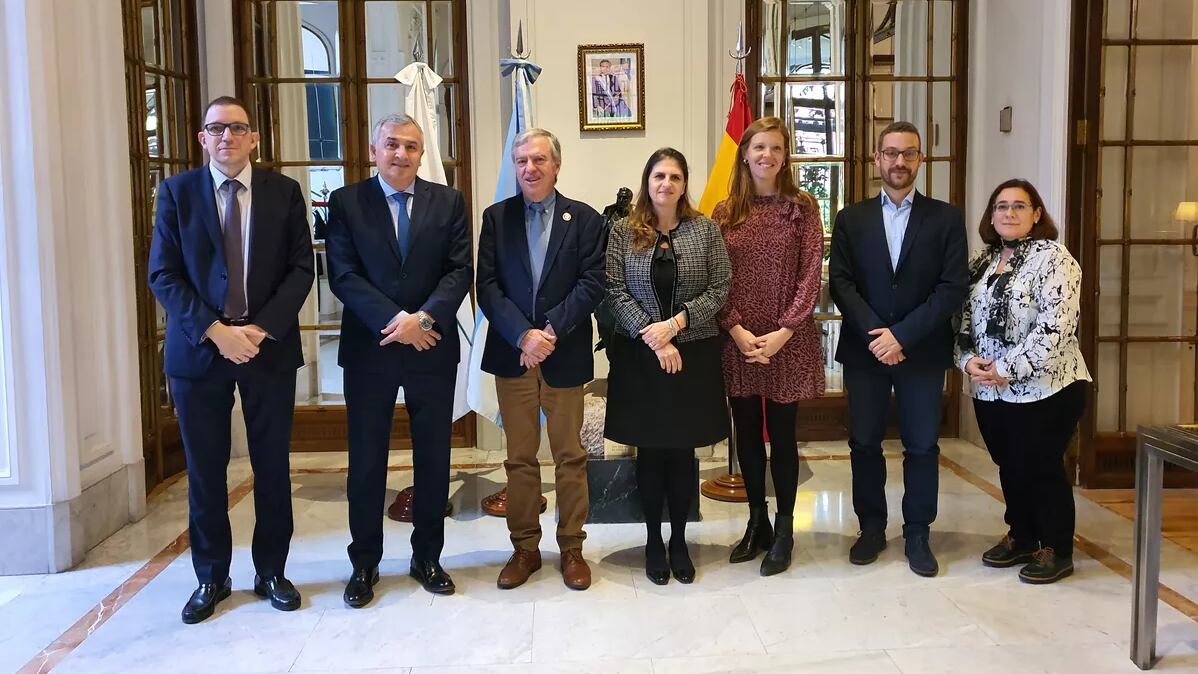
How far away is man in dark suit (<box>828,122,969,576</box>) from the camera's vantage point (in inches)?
119

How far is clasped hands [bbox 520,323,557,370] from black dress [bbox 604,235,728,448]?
10.1 inches

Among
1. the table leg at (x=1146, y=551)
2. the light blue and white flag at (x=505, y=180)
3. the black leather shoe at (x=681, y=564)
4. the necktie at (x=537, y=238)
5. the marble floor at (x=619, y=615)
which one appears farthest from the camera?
the light blue and white flag at (x=505, y=180)

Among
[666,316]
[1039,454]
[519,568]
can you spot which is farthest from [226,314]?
[1039,454]

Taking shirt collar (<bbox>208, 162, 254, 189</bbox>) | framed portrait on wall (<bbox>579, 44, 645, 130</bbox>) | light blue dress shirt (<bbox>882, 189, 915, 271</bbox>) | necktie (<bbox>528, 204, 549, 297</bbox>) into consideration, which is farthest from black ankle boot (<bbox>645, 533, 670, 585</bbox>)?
framed portrait on wall (<bbox>579, 44, 645, 130</bbox>)

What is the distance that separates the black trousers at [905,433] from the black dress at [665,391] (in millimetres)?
594

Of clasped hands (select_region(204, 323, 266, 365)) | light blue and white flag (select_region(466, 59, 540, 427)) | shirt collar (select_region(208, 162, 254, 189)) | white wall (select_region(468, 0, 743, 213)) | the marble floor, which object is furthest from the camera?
white wall (select_region(468, 0, 743, 213))

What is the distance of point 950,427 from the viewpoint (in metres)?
5.35

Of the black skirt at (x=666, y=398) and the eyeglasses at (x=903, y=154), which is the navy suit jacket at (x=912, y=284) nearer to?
the eyeglasses at (x=903, y=154)

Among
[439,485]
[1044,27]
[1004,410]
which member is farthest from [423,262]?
[1044,27]

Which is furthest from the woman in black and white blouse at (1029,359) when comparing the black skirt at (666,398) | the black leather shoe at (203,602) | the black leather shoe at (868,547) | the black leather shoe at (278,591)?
the black leather shoe at (203,602)

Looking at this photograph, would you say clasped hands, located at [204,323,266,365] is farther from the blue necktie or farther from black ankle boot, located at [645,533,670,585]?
black ankle boot, located at [645,533,670,585]

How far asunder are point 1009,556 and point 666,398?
140cm

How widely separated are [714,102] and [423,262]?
265 centimetres

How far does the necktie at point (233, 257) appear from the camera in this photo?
106 inches
